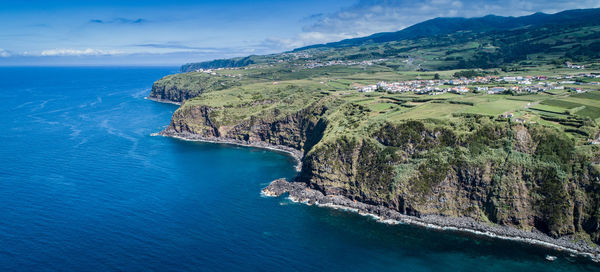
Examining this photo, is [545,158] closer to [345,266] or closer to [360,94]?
[345,266]

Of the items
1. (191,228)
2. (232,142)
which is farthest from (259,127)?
(191,228)

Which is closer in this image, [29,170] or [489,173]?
[489,173]

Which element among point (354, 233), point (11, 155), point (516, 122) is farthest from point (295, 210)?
point (11, 155)

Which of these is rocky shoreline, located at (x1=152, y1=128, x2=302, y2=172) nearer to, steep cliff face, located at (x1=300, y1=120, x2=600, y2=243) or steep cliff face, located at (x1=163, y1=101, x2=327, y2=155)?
steep cliff face, located at (x1=163, y1=101, x2=327, y2=155)

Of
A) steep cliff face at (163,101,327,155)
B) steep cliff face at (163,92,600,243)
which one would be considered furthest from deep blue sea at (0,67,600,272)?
steep cliff face at (163,101,327,155)

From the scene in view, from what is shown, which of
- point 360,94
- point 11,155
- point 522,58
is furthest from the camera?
point 522,58

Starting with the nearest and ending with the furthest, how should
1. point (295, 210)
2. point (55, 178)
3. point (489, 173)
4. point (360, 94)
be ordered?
point (489, 173) < point (295, 210) < point (55, 178) < point (360, 94)

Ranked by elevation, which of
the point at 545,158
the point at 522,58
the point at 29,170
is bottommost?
the point at 29,170

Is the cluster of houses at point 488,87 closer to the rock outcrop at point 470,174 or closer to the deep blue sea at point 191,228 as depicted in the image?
the rock outcrop at point 470,174
